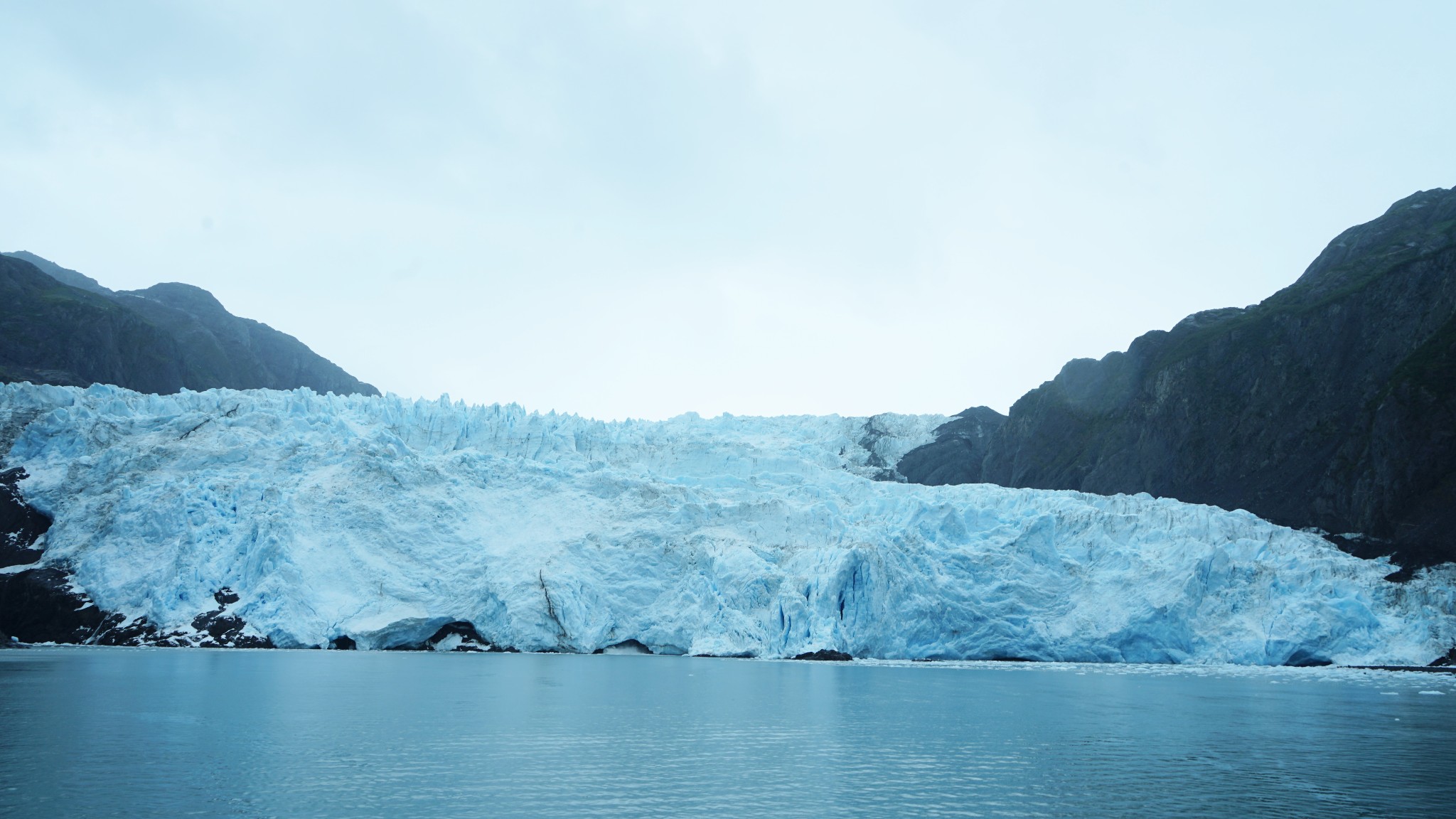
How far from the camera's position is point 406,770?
1290cm

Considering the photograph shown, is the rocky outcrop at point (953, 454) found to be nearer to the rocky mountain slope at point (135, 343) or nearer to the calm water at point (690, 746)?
the calm water at point (690, 746)

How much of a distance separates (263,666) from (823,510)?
845 inches

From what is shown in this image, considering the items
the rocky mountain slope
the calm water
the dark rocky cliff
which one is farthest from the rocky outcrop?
the rocky mountain slope

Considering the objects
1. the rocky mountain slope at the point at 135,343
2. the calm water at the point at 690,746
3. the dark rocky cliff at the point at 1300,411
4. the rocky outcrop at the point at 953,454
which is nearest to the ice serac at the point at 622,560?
the dark rocky cliff at the point at 1300,411

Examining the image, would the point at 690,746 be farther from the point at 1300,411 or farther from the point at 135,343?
the point at 135,343

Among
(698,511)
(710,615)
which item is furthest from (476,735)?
(698,511)

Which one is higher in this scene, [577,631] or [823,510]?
[823,510]

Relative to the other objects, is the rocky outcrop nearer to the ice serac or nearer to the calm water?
the ice serac

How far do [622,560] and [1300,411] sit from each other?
33.3 meters

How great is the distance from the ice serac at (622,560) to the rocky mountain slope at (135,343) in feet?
56.3

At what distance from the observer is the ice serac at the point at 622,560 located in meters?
34.9

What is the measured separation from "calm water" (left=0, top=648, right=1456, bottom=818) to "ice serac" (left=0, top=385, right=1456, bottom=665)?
7.97 metres

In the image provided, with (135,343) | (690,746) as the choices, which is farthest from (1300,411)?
(135,343)

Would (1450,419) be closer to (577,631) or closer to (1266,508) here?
(1266,508)
